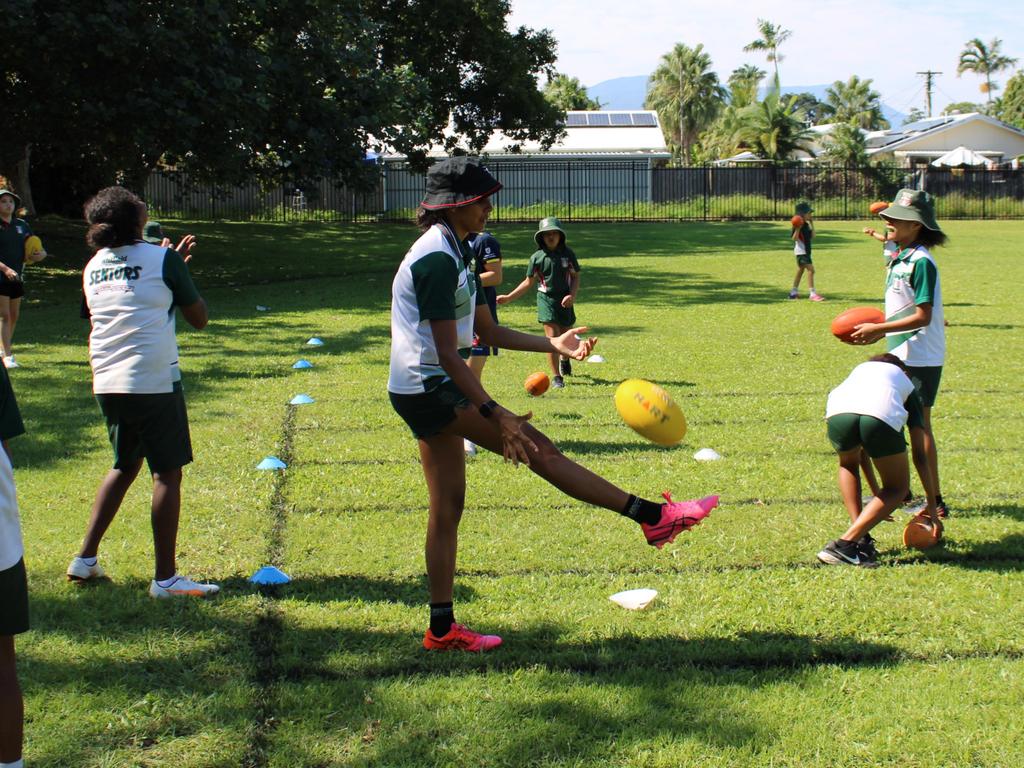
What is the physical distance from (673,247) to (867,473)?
25.6m

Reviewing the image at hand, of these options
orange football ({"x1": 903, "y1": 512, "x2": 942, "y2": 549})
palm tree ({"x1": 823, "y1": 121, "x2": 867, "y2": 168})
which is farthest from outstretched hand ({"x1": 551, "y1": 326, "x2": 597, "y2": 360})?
palm tree ({"x1": 823, "y1": 121, "x2": 867, "y2": 168})

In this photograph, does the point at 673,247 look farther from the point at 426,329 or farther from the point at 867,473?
the point at 426,329

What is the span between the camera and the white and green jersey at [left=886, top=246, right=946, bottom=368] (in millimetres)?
6059

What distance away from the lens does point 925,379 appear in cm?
626

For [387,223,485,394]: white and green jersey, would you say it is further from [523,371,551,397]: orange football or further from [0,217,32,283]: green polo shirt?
[0,217,32,283]: green polo shirt

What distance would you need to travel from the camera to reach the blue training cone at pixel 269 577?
5328 mm

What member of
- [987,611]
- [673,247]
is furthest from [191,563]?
[673,247]

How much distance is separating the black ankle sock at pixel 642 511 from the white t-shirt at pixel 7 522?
229 cm

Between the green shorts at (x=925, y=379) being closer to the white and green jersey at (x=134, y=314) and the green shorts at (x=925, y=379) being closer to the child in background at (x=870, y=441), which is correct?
the child in background at (x=870, y=441)

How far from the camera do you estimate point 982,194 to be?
151 ft

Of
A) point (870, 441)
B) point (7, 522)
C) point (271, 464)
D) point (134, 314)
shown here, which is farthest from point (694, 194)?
point (7, 522)

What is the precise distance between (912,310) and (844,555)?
1.52m

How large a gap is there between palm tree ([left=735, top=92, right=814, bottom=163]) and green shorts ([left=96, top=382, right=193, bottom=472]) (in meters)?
61.0

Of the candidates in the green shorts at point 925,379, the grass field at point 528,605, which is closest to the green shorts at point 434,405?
the grass field at point 528,605
